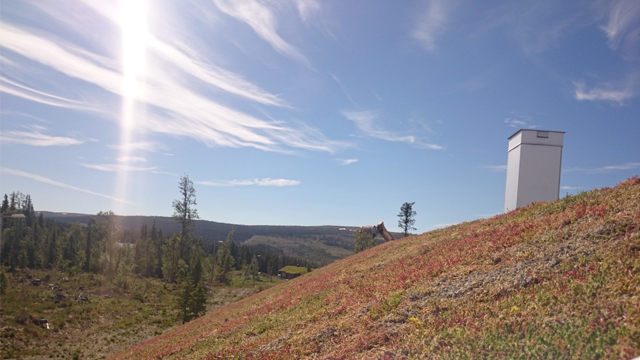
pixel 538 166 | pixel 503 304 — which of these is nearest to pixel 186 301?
pixel 538 166

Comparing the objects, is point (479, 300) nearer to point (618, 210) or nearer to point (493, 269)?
point (493, 269)

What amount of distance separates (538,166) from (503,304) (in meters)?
17.7

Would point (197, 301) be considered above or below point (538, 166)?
below

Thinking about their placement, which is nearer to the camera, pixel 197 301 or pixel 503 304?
pixel 503 304

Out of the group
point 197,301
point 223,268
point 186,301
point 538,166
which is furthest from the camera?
point 223,268

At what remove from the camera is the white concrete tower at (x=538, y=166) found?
70.7 ft

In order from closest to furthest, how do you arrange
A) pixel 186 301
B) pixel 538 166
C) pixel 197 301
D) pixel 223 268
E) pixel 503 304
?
pixel 503 304 → pixel 538 166 → pixel 186 301 → pixel 197 301 → pixel 223 268

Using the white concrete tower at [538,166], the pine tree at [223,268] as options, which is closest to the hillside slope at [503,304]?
the white concrete tower at [538,166]

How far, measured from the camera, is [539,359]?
199 inches

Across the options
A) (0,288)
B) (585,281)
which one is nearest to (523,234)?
(585,281)

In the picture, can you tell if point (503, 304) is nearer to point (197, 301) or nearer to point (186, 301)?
point (197, 301)

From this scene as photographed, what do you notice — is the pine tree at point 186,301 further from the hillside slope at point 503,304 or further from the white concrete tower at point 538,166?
the white concrete tower at point 538,166

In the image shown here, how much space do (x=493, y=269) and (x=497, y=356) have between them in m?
4.29

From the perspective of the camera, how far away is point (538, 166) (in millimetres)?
21656
